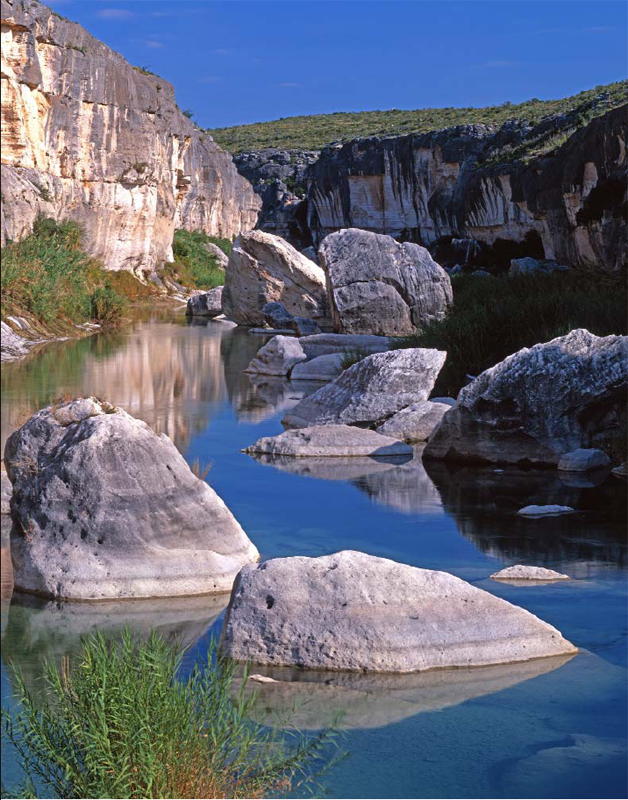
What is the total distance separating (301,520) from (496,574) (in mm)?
1970

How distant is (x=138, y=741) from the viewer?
10.6 ft

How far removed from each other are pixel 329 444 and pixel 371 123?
242 ft

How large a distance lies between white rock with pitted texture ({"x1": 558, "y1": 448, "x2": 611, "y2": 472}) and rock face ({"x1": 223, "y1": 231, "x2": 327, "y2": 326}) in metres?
16.5

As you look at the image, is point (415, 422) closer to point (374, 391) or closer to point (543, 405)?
point (374, 391)

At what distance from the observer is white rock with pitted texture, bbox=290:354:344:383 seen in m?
17.3

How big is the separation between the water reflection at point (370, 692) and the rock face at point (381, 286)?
17.0m

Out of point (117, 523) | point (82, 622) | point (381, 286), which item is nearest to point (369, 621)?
point (82, 622)

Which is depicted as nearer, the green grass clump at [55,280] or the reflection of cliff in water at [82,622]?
the reflection of cliff in water at [82,622]

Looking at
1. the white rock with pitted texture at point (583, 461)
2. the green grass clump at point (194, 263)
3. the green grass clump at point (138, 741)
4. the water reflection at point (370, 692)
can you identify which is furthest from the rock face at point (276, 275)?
the green grass clump at point (138, 741)

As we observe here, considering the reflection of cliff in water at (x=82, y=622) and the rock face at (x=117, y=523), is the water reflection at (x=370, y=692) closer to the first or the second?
the reflection of cliff in water at (x=82, y=622)

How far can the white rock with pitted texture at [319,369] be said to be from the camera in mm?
17312

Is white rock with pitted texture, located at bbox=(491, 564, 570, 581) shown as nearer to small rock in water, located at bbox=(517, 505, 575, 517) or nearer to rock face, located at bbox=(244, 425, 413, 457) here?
small rock in water, located at bbox=(517, 505, 575, 517)

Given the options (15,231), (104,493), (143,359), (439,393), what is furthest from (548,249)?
(104,493)

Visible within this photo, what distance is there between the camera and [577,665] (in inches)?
205
